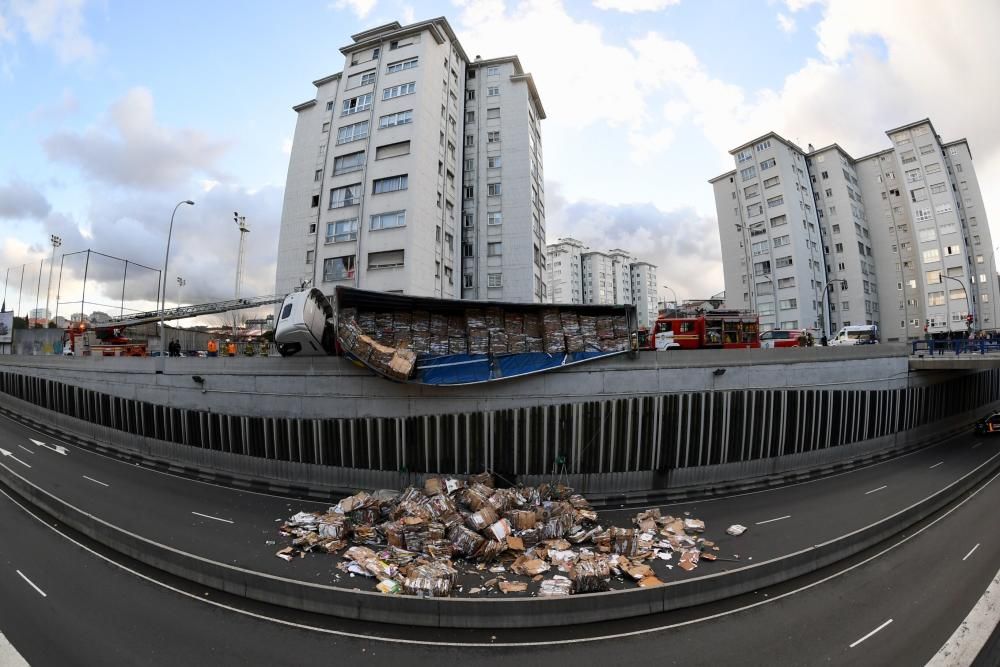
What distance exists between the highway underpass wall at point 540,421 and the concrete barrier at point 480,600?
5429 millimetres

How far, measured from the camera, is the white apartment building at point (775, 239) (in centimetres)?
4738

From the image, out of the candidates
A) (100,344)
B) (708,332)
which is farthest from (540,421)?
(100,344)

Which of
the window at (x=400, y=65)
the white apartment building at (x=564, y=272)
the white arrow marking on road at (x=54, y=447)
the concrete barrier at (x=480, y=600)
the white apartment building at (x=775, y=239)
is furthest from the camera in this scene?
the white apartment building at (x=564, y=272)

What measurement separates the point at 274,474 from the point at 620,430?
13.2 metres

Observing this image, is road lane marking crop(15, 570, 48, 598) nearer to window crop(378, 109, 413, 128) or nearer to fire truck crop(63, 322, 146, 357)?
fire truck crop(63, 322, 146, 357)

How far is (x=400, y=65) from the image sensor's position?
30656 mm

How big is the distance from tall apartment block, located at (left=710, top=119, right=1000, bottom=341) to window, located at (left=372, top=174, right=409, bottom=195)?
45346mm

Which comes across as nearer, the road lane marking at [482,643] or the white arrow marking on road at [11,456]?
the road lane marking at [482,643]

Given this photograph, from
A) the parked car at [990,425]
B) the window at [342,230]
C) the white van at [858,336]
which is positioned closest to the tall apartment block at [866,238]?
the white van at [858,336]

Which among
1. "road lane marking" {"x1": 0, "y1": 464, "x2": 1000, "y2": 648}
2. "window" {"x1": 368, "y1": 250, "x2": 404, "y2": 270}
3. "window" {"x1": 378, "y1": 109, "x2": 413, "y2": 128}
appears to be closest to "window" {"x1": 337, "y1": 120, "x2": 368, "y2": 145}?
"window" {"x1": 378, "y1": 109, "x2": 413, "y2": 128}

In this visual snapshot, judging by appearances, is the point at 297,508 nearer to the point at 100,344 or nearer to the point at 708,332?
the point at 708,332

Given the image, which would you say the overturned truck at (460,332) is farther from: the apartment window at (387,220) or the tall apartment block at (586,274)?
the tall apartment block at (586,274)

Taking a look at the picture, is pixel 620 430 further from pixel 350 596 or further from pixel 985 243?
pixel 985 243

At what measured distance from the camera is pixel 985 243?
50688 mm
